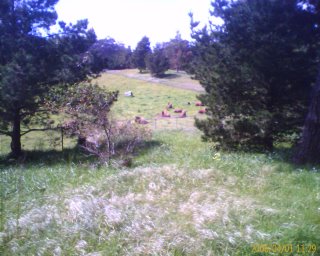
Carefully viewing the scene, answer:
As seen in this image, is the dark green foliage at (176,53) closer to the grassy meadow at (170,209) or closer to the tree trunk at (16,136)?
the tree trunk at (16,136)

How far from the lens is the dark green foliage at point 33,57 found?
1219 cm

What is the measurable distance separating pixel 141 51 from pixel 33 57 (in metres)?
44.3

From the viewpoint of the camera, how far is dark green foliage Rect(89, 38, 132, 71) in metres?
14.5

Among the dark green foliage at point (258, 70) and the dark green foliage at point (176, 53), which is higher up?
the dark green foliage at point (176, 53)

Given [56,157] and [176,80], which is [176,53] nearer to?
[176,80]

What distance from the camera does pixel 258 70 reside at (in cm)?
960

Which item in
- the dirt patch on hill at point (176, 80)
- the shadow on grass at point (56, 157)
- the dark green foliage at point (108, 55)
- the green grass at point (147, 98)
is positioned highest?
the dark green foliage at point (108, 55)

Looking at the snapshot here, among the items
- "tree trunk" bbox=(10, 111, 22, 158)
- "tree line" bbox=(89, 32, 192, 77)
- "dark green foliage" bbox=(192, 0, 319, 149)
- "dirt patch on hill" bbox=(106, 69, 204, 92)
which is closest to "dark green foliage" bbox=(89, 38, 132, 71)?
"tree line" bbox=(89, 32, 192, 77)

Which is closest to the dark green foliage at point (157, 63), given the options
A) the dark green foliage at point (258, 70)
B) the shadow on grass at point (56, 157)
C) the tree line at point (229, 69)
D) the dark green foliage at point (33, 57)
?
the tree line at point (229, 69)

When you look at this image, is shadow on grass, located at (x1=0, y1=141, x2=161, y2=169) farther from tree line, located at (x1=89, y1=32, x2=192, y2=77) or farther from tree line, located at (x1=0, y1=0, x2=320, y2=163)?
tree line, located at (x1=89, y1=32, x2=192, y2=77)
